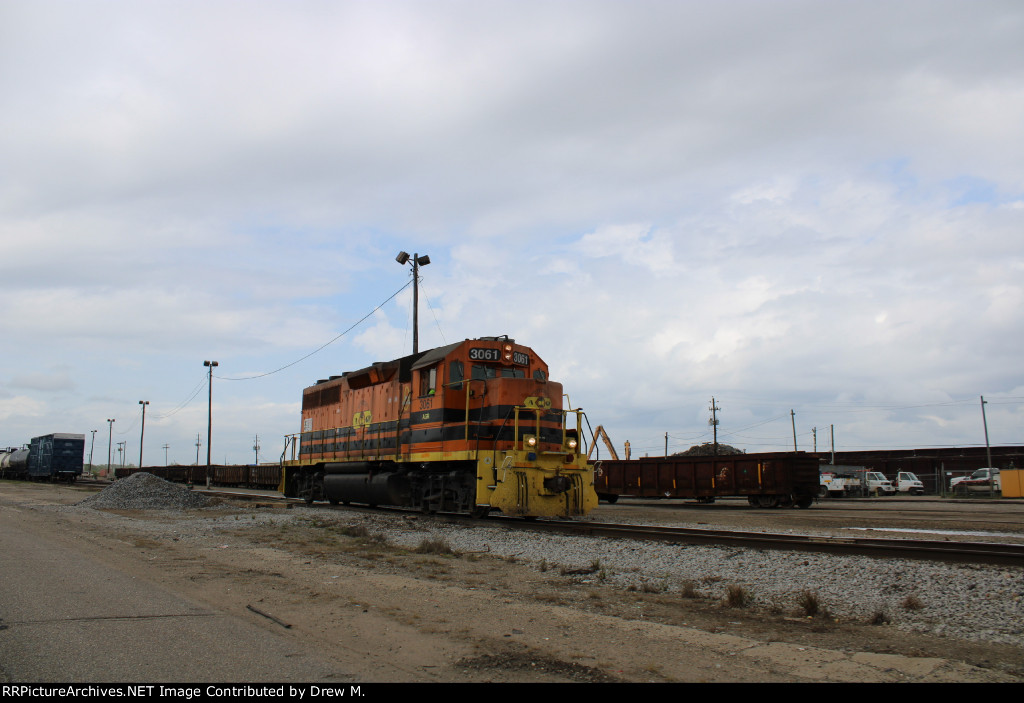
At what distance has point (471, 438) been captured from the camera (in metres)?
16.0

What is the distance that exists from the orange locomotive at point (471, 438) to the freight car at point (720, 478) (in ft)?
45.3

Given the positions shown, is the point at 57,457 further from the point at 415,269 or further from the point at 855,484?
the point at 855,484

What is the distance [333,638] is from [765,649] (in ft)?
11.8

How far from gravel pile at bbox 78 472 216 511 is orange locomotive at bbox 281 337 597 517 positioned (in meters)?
A: 7.10

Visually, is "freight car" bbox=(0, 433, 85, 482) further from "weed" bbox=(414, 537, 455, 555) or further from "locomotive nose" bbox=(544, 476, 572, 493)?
"weed" bbox=(414, 537, 455, 555)

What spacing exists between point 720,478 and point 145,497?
21.6 meters

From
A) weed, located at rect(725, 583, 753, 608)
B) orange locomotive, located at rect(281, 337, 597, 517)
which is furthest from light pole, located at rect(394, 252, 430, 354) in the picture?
weed, located at rect(725, 583, 753, 608)

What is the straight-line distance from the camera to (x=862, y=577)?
8266 millimetres

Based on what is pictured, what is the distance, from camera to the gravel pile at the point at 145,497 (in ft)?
75.8

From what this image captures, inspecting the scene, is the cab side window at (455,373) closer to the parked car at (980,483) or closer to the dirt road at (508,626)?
the dirt road at (508,626)

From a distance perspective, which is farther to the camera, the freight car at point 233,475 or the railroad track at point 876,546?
the freight car at point 233,475

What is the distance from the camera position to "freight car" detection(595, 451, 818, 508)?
2744 centimetres

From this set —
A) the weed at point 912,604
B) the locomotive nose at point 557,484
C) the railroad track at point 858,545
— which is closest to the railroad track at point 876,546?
the railroad track at point 858,545
